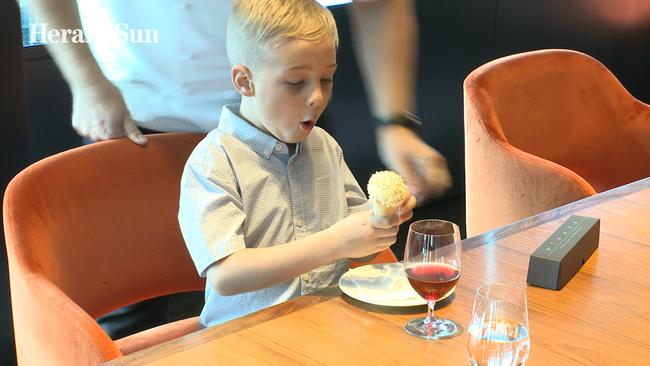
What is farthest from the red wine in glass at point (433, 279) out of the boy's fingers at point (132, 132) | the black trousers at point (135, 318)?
the black trousers at point (135, 318)

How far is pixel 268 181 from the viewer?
1.83 metres

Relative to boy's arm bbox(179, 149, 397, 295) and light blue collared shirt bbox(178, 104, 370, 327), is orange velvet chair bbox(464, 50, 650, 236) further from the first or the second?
boy's arm bbox(179, 149, 397, 295)

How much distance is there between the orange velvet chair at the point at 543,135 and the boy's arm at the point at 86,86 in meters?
1.08

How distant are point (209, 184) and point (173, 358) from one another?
47 cm

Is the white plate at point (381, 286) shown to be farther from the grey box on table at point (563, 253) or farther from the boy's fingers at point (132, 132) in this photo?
the boy's fingers at point (132, 132)

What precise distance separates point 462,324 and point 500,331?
241 millimetres

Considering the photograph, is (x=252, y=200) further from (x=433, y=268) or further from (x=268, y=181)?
(x=433, y=268)

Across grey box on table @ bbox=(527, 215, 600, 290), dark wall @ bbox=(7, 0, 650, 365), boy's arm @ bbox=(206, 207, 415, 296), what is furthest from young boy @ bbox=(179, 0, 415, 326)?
dark wall @ bbox=(7, 0, 650, 365)

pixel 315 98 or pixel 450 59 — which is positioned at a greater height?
pixel 315 98

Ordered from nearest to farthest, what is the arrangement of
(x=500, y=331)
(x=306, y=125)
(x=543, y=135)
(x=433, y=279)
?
(x=500, y=331), (x=433, y=279), (x=306, y=125), (x=543, y=135)

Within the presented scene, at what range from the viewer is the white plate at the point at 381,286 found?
5.00 feet

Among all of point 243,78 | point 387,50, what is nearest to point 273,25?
point 243,78

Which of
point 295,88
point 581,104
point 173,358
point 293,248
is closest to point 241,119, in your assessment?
point 295,88

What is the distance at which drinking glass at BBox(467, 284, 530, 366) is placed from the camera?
1.21m
